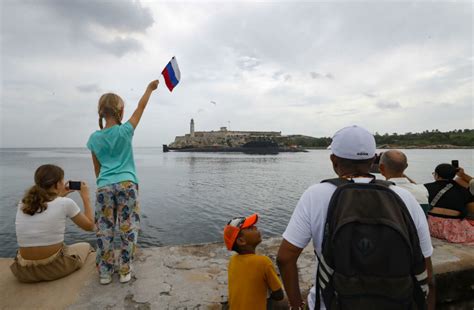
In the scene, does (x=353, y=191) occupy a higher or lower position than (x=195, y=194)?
higher

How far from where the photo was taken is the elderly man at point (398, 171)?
3437 mm

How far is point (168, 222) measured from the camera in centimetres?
1096

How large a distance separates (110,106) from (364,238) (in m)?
2.64

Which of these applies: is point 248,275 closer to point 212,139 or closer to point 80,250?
point 80,250

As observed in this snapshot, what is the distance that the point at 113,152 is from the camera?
290 centimetres

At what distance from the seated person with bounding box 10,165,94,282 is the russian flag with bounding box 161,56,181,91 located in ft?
5.08

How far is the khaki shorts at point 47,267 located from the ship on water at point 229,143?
301 feet

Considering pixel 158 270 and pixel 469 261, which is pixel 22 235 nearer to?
pixel 158 270

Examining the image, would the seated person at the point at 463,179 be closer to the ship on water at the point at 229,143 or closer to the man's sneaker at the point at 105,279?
the man's sneaker at the point at 105,279

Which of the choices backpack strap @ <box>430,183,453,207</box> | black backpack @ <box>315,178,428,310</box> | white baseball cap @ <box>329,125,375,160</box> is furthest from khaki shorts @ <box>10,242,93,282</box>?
backpack strap @ <box>430,183,453,207</box>

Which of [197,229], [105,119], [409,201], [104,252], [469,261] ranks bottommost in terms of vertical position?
[197,229]

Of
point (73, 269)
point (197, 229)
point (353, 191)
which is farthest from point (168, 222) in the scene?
point (353, 191)

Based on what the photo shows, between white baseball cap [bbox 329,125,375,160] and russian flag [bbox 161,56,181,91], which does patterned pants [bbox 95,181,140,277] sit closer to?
russian flag [bbox 161,56,181,91]

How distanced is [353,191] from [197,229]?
9.26 m
